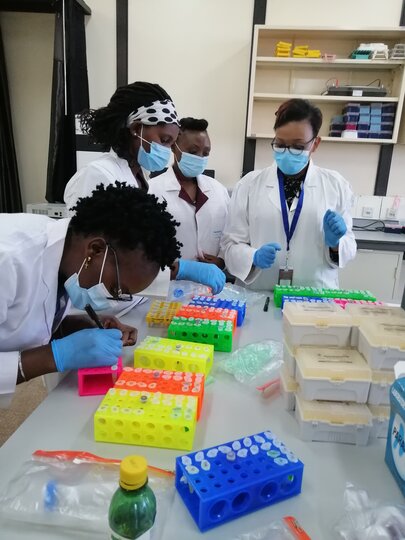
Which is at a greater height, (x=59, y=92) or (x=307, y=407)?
(x=59, y=92)

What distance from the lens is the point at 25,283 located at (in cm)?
98

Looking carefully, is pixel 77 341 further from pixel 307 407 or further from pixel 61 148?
pixel 61 148

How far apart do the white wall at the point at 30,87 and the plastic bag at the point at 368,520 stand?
363 cm

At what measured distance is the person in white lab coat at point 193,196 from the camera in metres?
2.08

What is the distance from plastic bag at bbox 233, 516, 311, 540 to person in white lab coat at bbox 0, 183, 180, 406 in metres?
0.52

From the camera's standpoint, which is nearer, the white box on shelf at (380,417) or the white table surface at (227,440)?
the white table surface at (227,440)

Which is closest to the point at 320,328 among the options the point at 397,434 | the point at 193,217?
the point at 397,434

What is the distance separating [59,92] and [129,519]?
3.13 m

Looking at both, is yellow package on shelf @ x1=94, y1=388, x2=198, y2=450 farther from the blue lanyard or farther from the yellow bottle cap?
the blue lanyard

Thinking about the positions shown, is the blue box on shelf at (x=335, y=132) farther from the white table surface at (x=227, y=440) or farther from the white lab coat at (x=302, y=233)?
the white table surface at (x=227, y=440)

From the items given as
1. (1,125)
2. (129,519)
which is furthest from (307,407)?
(1,125)

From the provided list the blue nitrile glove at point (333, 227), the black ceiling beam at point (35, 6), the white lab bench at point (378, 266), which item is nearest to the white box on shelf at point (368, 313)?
the blue nitrile glove at point (333, 227)

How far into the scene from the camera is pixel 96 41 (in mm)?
3303

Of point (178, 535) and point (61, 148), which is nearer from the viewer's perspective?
point (178, 535)
